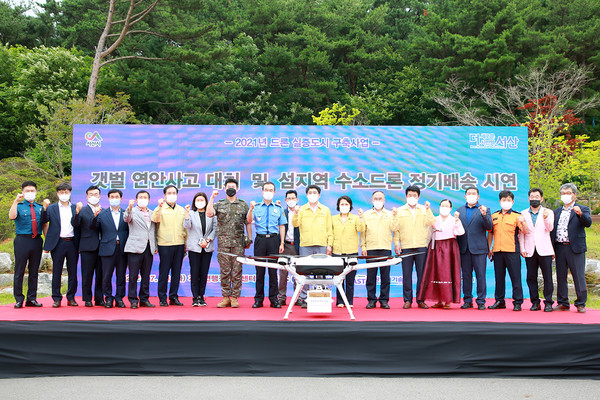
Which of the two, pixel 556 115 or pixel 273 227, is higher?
pixel 556 115

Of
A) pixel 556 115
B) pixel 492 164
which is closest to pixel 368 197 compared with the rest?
pixel 492 164

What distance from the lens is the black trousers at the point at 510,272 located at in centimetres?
523

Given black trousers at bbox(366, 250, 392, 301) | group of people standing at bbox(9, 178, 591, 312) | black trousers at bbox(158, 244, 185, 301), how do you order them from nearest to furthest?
group of people standing at bbox(9, 178, 591, 312)
black trousers at bbox(366, 250, 392, 301)
black trousers at bbox(158, 244, 185, 301)

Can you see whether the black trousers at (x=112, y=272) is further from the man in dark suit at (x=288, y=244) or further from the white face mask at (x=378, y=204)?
the white face mask at (x=378, y=204)

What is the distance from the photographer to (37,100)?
52.9ft

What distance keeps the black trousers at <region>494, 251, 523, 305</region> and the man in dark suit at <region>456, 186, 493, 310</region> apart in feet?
0.44

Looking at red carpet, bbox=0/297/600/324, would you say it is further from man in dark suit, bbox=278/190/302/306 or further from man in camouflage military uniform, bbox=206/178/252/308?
man in dark suit, bbox=278/190/302/306

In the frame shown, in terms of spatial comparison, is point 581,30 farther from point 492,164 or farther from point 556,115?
point 492,164

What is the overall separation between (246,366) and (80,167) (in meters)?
4.33

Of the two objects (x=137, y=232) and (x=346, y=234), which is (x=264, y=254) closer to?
(x=346, y=234)

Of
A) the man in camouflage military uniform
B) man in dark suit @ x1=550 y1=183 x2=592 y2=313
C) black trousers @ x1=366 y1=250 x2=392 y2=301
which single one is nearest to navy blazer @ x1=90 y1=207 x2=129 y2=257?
the man in camouflage military uniform

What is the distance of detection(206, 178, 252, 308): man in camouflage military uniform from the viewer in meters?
5.46

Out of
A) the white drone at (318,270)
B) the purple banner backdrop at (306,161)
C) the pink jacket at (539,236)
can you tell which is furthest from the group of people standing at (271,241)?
the purple banner backdrop at (306,161)

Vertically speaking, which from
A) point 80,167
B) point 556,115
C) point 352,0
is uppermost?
point 352,0
